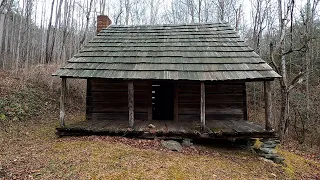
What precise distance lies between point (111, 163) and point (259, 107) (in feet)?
58.1

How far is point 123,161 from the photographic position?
5.91 m

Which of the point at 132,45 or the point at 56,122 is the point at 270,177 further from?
the point at 56,122

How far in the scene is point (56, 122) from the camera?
11680 millimetres

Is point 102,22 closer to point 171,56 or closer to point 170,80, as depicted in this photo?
point 171,56

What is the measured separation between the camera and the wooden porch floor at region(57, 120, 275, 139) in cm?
786

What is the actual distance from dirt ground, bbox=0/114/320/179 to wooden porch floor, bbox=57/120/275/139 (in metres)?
0.31

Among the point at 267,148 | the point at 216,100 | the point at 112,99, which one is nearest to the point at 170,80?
the point at 216,100

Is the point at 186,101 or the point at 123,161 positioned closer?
the point at 123,161

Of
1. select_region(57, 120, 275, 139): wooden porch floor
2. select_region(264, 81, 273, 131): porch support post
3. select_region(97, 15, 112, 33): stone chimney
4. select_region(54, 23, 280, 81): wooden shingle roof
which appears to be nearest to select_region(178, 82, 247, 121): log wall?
select_region(57, 120, 275, 139): wooden porch floor

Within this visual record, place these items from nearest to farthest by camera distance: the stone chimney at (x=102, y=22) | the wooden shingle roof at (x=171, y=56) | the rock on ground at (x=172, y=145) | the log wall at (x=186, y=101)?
1. the rock on ground at (x=172, y=145)
2. the wooden shingle roof at (x=171, y=56)
3. the log wall at (x=186, y=101)
4. the stone chimney at (x=102, y=22)

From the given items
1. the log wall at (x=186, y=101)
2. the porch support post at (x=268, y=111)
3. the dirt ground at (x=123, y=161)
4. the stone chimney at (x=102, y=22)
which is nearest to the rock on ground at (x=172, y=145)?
the dirt ground at (x=123, y=161)

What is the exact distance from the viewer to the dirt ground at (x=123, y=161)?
5191 millimetres

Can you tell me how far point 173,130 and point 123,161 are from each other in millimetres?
2610

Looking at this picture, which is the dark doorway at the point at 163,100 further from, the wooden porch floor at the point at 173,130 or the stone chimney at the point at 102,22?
the stone chimney at the point at 102,22
